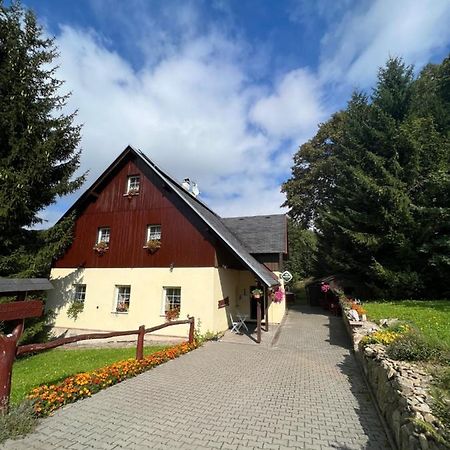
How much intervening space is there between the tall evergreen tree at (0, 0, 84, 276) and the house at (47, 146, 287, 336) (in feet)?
5.15

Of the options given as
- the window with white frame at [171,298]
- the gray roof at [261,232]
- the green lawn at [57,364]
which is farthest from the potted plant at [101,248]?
the gray roof at [261,232]

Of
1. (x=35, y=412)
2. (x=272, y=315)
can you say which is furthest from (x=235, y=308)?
(x=35, y=412)

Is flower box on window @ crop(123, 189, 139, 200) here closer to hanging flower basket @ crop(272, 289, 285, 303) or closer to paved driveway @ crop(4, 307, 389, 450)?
paved driveway @ crop(4, 307, 389, 450)

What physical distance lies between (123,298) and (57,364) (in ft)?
14.4

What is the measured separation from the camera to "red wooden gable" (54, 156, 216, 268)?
44.1ft

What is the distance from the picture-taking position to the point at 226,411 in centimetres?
564

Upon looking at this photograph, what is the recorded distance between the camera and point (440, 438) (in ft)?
9.66

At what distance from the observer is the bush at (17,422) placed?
4.50 meters

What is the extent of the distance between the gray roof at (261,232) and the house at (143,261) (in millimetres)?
2422

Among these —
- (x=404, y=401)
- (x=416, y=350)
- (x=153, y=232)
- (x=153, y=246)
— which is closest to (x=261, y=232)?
(x=153, y=232)

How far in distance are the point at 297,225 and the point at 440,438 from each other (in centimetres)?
2947

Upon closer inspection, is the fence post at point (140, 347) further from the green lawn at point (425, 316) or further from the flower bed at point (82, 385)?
the green lawn at point (425, 316)

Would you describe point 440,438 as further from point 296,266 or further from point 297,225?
point 296,266

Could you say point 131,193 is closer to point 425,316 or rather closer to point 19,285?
point 19,285
